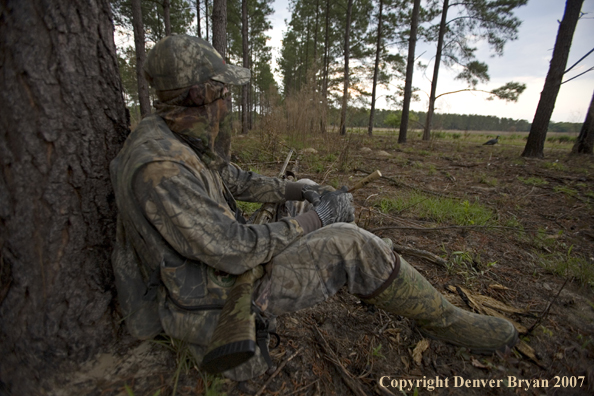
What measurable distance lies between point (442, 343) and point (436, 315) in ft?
0.91

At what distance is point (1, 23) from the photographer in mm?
1052

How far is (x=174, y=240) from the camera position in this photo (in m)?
1.16

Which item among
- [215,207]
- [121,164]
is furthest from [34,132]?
[215,207]

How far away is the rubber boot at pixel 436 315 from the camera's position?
147 centimetres

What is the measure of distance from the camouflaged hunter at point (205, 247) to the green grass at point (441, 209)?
5.81 ft

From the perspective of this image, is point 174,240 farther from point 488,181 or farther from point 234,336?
point 488,181

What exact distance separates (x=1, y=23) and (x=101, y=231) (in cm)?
92

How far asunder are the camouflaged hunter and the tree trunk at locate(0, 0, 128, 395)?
0.15 metres

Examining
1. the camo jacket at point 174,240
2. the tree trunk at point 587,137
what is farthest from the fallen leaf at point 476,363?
the tree trunk at point 587,137

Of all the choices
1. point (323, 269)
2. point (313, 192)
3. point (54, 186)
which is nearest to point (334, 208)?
point (313, 192)

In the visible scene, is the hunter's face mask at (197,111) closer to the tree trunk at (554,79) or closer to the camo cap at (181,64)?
the camo cap at (181,64)

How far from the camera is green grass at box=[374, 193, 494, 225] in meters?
3.21

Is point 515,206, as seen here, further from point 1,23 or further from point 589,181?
point 1,23

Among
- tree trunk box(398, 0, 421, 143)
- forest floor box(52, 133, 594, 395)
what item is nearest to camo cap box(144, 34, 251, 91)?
forest floor box(52, 133, 594, 395)
